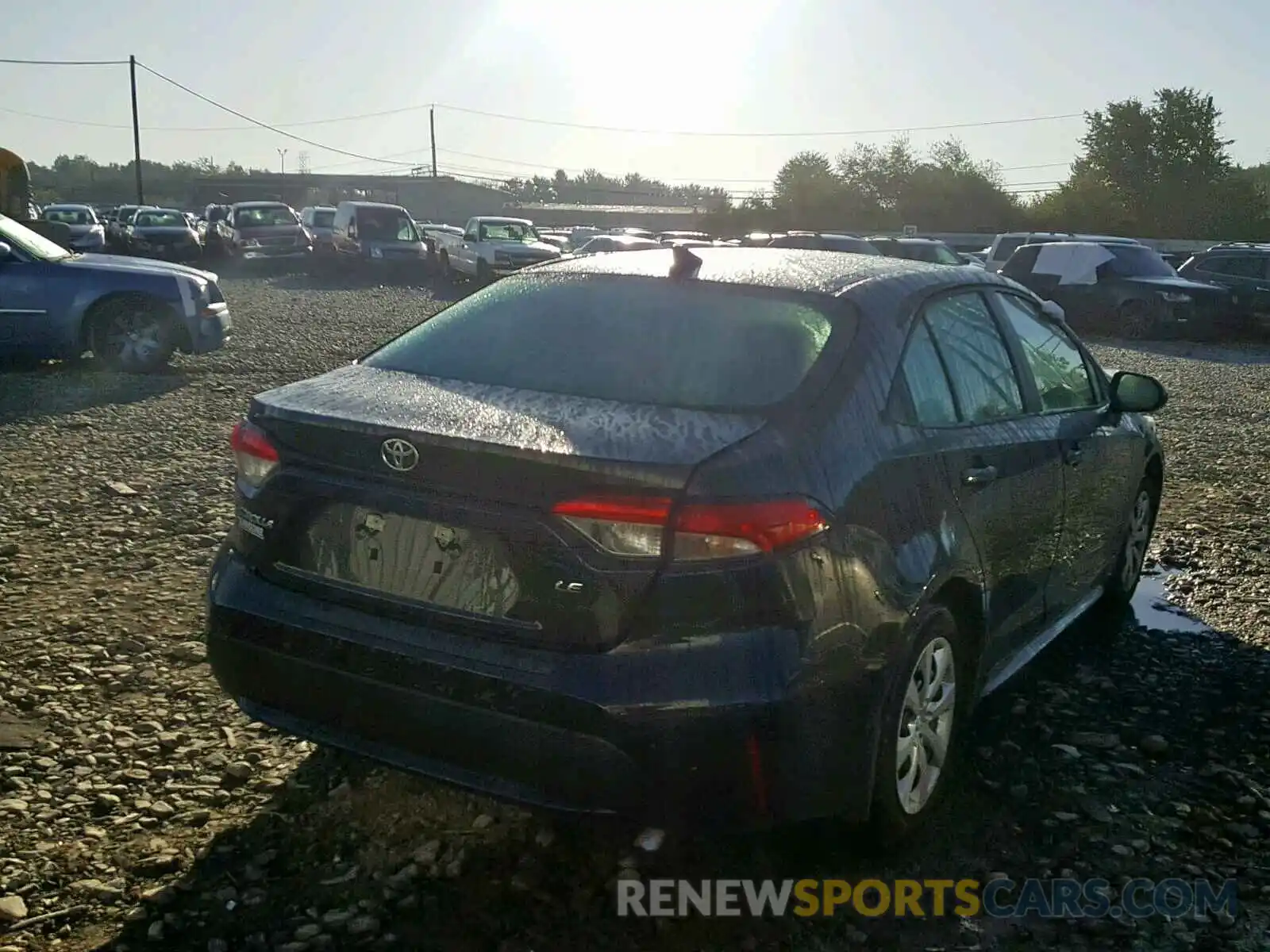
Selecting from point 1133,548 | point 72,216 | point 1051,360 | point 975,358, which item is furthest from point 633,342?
point 72,216

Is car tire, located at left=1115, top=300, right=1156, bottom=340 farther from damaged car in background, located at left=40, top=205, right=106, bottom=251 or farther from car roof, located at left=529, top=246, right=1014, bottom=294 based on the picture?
damaged car in background, located at left=40, top=205, right=106, bottom=251

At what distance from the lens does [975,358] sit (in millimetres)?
3830

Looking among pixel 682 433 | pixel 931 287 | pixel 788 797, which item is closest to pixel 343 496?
pixel 682 433

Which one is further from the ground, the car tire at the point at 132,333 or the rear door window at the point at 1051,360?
the rear door window at the point at 1051,360

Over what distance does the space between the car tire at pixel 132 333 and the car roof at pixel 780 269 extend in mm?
8604

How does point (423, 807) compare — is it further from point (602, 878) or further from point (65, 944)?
point (65, 944)

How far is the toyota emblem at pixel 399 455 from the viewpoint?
2.79m

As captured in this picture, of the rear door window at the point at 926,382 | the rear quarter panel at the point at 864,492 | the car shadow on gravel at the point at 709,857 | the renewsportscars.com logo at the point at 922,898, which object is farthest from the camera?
the rear door window at the point at 926,382

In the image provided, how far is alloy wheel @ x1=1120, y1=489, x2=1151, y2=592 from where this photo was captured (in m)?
5.36

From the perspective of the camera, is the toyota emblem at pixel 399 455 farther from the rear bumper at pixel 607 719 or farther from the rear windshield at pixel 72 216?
the rear windshield at pixel 72 216

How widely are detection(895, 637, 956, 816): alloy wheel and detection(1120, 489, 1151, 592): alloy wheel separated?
7.37ft

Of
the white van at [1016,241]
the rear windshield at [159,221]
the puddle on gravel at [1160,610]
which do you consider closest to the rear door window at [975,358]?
the puddle on gravel at [1160,610]

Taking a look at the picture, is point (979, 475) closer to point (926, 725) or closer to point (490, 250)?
point (926, 725)

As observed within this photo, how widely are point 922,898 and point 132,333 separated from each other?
1042 centimetres
